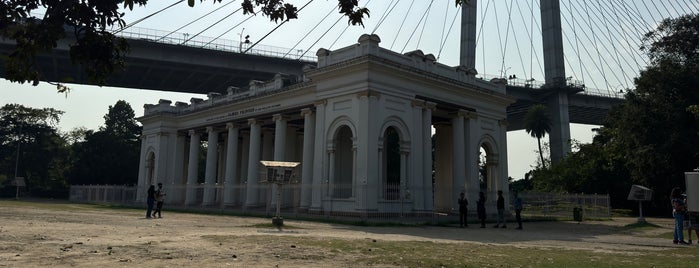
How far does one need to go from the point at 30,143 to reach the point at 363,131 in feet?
200

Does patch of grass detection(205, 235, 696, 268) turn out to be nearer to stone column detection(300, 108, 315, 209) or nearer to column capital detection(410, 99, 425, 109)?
column capital detection(410, 99, 425, 109)

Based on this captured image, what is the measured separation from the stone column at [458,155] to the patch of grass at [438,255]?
1763 cm

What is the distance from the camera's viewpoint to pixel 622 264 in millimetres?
9680

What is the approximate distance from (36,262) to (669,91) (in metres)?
35.6

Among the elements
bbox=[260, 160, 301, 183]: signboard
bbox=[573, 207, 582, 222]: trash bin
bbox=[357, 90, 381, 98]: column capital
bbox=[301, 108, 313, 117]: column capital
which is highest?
bbox=[357, 90, 381, 98]: column capital

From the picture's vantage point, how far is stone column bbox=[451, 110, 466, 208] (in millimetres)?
30839

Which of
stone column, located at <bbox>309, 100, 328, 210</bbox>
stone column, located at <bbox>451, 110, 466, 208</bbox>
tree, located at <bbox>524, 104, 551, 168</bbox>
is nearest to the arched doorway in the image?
stone column, located at <bbox>309, 100, 328, 210</bbox>

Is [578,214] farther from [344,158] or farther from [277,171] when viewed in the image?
[277,171]

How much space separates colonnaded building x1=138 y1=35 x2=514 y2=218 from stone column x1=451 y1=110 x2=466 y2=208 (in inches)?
2.4

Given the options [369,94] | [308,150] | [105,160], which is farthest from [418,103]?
[105,160]

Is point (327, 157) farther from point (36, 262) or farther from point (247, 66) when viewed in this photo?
point (247, 66)

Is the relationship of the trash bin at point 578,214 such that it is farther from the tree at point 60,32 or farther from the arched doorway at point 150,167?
the arched doorway at point 150,167

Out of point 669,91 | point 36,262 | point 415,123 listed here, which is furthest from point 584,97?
point 36,262

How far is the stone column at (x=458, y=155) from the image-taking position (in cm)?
3084
